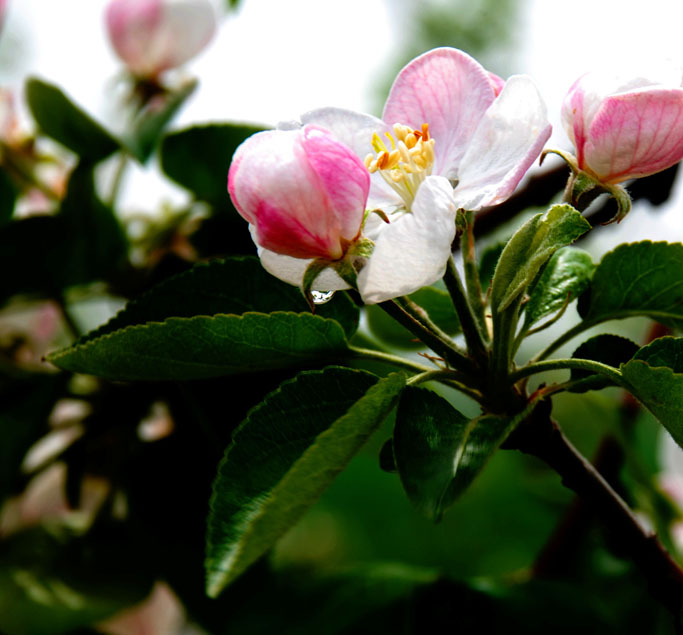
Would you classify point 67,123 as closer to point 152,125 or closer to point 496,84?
point 152,125

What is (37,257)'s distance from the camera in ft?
2.53

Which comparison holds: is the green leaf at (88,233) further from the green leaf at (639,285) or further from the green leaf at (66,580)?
the green leaf at (639,285)

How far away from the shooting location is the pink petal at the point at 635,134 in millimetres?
393

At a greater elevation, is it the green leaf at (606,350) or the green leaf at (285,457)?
the green leaf at (285,457)

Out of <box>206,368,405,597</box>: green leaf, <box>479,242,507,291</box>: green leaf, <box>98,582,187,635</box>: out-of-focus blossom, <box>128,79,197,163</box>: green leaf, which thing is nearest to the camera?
<box>206,368,405,597</box>: green leaf

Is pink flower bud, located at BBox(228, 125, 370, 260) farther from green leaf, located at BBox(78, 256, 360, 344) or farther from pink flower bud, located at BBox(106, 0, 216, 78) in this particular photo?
pink flower bud, located at BBox(106, 0, 216, 78)

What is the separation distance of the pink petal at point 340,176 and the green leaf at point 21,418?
0.48 meters

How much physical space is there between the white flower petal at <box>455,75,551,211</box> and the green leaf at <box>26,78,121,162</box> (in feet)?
1.46

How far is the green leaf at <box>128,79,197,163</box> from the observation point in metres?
0.72

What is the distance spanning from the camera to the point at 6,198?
2.65 ft

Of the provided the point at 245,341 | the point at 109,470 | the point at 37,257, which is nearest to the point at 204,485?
the point at 109,470

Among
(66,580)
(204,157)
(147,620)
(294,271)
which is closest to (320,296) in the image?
(294,271)

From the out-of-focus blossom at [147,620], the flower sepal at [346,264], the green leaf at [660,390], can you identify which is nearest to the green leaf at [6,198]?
the out-of-focus blossom at [147,620]

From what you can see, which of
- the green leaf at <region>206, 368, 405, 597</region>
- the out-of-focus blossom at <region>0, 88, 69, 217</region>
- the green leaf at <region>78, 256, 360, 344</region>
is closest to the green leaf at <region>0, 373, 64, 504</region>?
the out-of-focus blossom at <region>0, 88, 69, 217</region>
